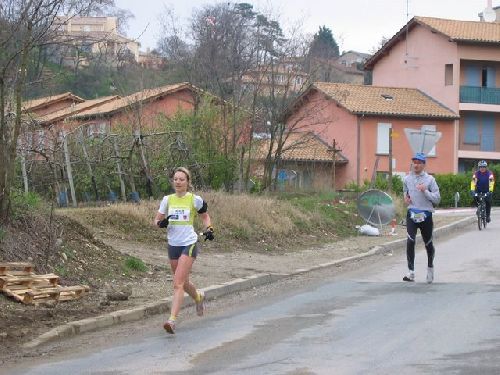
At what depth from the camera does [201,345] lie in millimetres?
9172

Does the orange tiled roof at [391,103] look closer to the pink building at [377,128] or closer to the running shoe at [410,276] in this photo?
the pink building at [377,128]

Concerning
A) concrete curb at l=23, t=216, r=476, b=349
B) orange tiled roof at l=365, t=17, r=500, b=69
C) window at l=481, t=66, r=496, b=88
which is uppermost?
orange tiled roof at l=365, t=17, r=500, b=69

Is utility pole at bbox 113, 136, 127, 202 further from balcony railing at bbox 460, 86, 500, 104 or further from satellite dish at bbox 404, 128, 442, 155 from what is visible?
balcony railing at bbox 460, 86, 500, 104

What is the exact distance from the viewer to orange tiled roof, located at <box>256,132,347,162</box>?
92.1 feet

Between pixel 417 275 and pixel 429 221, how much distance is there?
5.69 ft

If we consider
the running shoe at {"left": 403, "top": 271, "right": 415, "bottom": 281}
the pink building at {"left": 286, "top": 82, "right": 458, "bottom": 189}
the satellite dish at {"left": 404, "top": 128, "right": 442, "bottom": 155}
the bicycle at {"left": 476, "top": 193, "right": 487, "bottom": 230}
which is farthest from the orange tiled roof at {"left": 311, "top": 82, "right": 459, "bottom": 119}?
the running shoe at {"left": 403, "top": 271, "right": 415, "bottom": 281}

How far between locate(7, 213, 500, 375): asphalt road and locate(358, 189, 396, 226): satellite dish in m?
8.60

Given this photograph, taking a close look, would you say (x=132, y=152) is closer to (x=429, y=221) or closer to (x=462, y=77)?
(x=429, y=221)

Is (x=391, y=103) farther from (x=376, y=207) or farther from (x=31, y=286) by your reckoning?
(x=31, y=286)

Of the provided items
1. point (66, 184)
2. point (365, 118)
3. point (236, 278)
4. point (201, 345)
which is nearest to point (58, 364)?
point (201, 345)

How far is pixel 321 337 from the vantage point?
945cm

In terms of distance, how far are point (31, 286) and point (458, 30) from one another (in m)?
51.4

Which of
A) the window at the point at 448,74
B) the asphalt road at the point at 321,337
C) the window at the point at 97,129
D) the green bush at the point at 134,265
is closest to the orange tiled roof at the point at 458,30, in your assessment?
the window at the point at 448,74

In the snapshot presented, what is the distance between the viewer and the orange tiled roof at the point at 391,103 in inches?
2180
